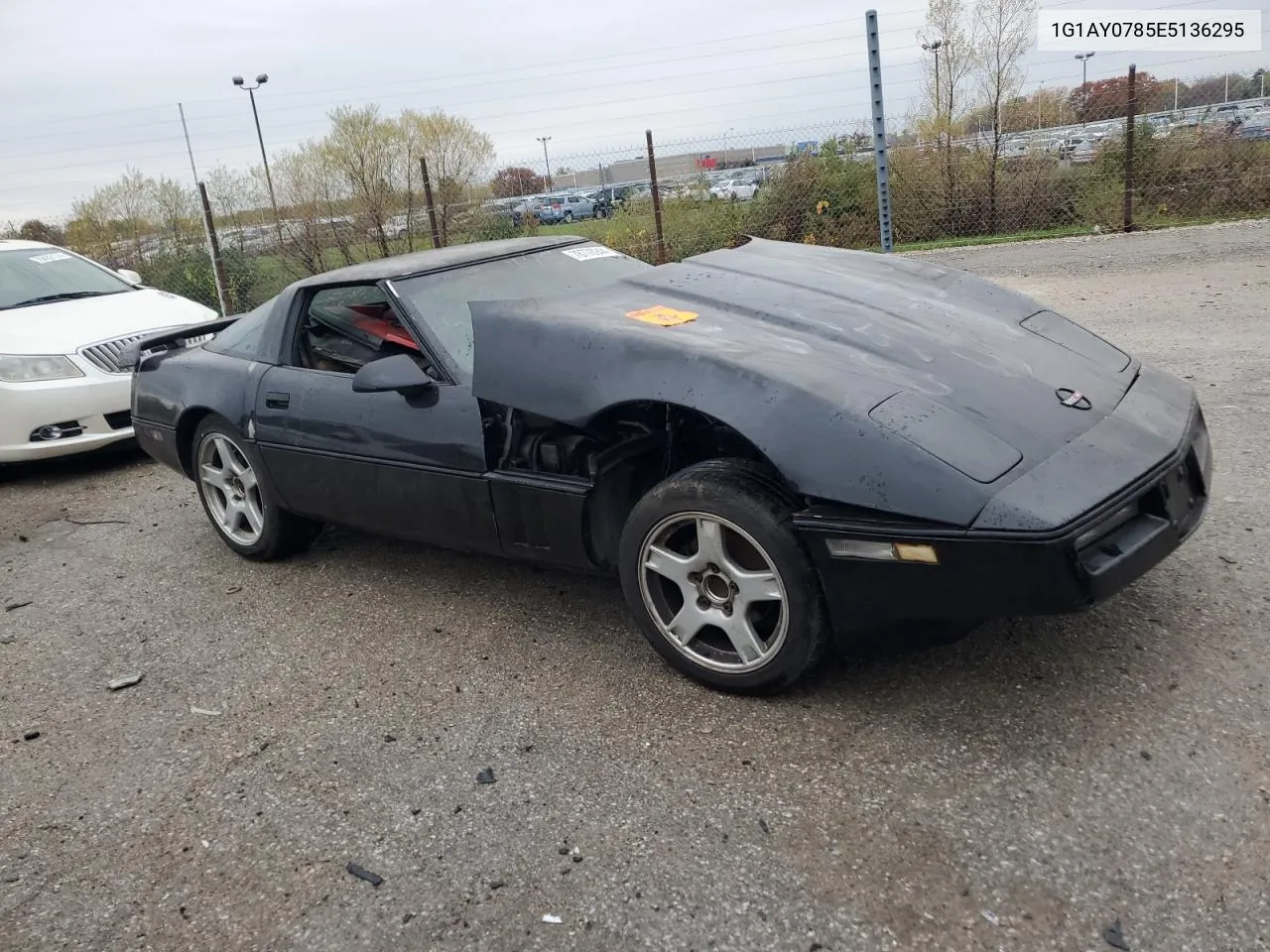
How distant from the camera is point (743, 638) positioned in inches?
111

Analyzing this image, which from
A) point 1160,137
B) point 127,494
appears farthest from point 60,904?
point 1160,137

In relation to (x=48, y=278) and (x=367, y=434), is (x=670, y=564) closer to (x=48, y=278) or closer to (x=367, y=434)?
(x=367, y=434)

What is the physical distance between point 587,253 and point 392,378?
1371 millimetres

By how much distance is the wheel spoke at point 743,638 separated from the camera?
9.16 feet

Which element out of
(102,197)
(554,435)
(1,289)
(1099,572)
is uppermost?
(102,197)

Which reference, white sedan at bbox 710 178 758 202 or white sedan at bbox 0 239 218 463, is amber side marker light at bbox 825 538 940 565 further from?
white sedan at bbox 710 178 758 202

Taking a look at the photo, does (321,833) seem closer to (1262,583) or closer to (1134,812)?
(1134,812)

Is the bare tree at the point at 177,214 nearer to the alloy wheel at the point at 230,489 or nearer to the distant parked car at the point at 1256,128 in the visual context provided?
the alloy wheel at the point at 230,489

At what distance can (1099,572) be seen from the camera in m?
2.35

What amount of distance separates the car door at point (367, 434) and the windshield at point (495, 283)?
10 centimetres

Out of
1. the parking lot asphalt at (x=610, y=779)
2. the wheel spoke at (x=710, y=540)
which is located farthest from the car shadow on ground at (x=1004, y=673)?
the wheel spoke at (x=710, y=540)

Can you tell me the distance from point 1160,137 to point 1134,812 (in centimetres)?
1217

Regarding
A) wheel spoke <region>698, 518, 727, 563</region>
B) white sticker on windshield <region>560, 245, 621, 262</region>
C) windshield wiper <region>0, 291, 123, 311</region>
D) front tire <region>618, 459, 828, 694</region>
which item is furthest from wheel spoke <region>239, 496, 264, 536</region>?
windshield wiper <region>0, 291, 123, 311</region>

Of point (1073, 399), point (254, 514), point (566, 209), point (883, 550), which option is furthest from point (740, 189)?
point (883, 550)
